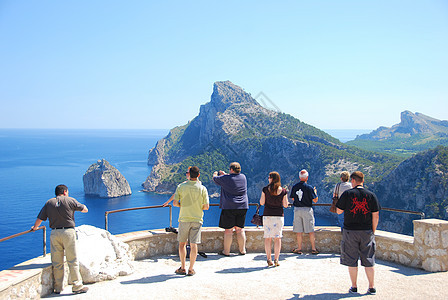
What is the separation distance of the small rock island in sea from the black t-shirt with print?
4912 inches

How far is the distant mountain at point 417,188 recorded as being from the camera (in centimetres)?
8219

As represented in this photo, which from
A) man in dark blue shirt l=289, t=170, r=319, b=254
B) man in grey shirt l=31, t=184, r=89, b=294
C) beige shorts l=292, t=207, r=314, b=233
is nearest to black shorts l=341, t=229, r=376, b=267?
man in dark blue shirt l=289, t=170, r=319, b=254

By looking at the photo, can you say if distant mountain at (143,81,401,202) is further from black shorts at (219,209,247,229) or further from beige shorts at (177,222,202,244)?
beige shorts at (177,222,202,244)

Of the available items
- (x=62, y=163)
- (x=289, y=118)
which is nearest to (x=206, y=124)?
(x=289, y=118)

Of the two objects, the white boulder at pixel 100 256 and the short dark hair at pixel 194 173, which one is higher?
the short dark hair at pixel 194 173

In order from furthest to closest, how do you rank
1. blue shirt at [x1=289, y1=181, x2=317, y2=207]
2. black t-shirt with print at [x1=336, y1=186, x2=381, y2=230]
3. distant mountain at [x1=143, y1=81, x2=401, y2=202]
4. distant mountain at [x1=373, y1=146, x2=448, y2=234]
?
→ distant mountain at [x1=143, y1=81, x2=401, y2=202] → distant mountain at [x1=373, y1=146, x2=448, y2=234] → blue shirt at [x1=289, y1=181, x2=317, y2=207] → black t-shirt with print at [x1=336, y1=186, x2=381, y2=230]

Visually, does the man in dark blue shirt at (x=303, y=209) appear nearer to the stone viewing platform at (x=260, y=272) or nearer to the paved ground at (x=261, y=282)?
the stone viewing platform at (x=260, y=272)

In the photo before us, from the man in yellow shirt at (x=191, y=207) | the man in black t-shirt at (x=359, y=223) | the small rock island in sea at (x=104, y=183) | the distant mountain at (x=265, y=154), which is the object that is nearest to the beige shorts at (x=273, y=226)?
the man in yellow shirt at (x=191, y=207)

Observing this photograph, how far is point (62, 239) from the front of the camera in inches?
226

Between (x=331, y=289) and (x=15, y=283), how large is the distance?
4.60 meters

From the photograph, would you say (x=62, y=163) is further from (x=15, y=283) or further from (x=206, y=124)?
(x=15, y=283)

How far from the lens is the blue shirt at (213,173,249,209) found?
7.30m

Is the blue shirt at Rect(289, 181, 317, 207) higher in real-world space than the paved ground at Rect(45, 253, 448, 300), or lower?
higher

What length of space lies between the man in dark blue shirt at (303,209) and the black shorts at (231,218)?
1126 millimetres
